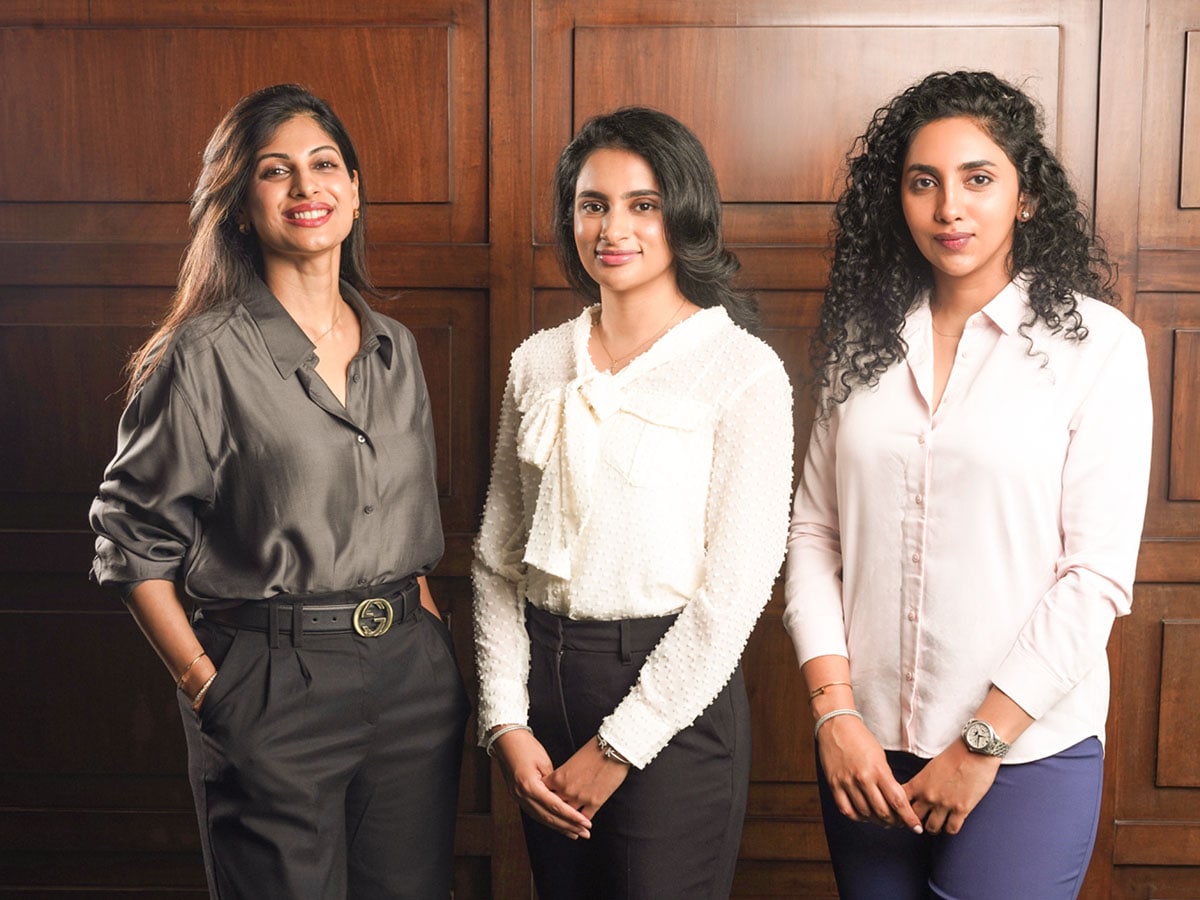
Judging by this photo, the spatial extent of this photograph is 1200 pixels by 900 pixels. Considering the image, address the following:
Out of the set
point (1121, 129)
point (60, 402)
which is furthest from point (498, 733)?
point (1121, 129)

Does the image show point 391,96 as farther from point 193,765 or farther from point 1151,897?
point 1151,897

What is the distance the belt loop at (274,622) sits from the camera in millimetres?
1641

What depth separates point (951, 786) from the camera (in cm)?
150

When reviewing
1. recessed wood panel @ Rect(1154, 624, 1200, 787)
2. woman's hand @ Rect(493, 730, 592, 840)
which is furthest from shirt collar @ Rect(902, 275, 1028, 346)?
recessed wood panel @ Rect(1154, 624, 1200, 787)

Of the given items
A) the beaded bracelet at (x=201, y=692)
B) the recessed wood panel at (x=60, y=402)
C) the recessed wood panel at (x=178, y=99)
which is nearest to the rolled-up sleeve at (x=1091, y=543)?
the beaded bracelet at (x=201, y=692)

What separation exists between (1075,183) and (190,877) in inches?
101

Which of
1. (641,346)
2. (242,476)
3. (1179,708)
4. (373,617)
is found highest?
(641,346)

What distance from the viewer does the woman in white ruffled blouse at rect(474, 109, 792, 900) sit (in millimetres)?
1625

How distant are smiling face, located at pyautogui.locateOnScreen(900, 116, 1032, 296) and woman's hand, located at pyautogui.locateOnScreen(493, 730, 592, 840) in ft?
3.05

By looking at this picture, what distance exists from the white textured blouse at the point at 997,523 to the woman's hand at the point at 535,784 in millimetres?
443

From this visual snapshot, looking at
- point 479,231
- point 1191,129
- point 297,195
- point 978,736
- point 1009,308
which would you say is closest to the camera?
point 978,736

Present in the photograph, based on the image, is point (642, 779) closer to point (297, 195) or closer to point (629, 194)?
point (629, 194)

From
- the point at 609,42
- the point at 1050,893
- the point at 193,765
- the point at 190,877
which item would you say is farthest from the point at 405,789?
the point at 609,42

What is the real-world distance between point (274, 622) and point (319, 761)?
214 mm
